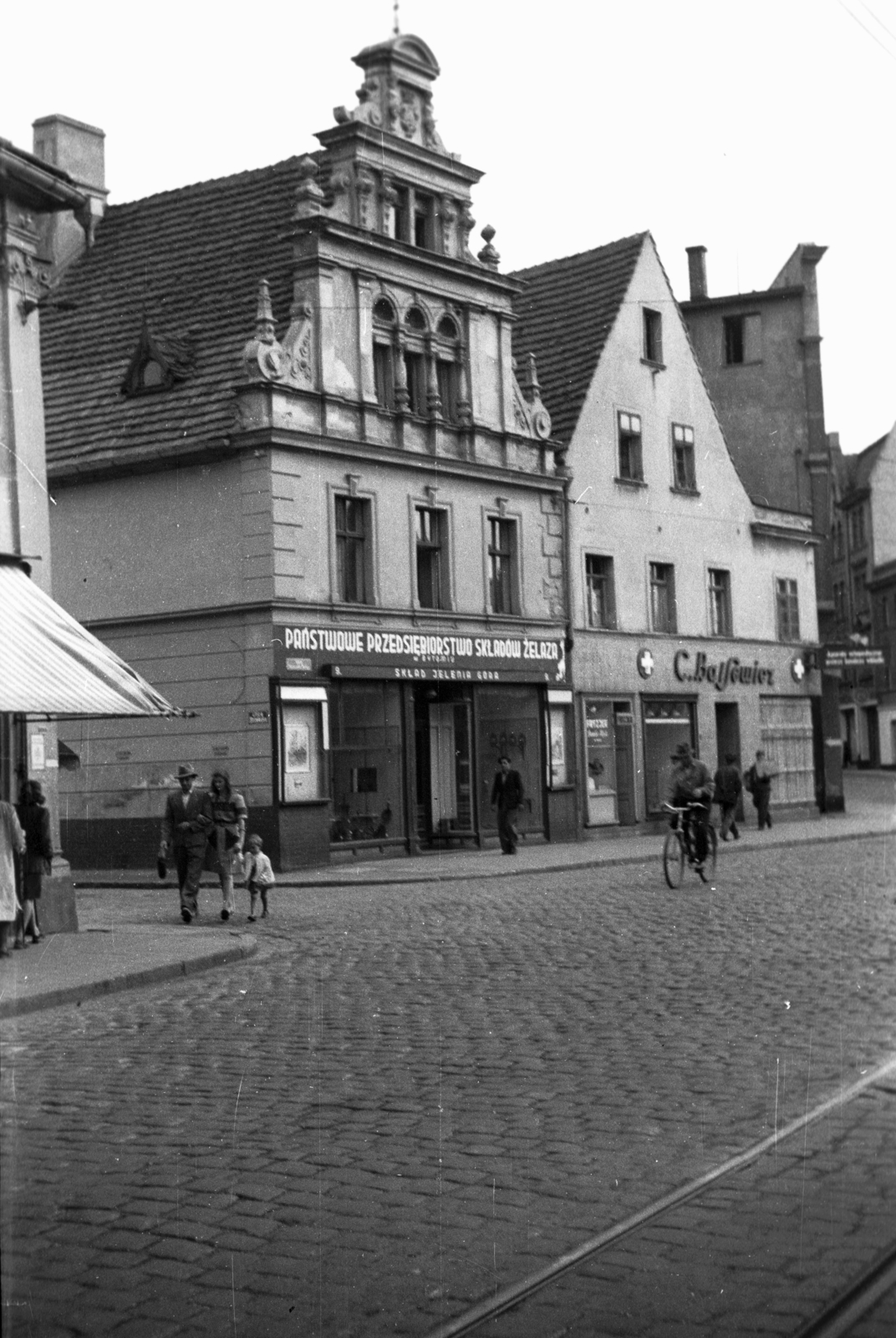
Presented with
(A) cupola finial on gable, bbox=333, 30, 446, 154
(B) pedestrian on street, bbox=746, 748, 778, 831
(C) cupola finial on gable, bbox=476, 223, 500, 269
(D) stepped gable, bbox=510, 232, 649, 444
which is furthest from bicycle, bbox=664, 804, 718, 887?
(A) cupola finial on gable, bbox=333, 30, 446, 154

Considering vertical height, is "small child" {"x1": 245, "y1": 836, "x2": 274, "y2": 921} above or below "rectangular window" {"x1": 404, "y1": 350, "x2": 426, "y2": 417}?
below

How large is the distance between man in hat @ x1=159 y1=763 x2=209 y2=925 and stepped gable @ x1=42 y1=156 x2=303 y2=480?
34.8ft

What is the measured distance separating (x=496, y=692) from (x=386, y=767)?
3720mm

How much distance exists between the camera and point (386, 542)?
107 ft

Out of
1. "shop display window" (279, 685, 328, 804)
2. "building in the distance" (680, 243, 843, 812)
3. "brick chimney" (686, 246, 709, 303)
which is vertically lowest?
"shop display window" (279, 685, 328, 804)

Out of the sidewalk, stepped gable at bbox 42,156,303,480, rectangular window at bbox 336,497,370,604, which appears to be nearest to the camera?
the sidewalk

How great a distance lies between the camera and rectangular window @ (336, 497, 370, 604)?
3169 centimetres

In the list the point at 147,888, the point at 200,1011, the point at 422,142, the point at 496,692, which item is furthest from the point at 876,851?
the point at 200,1011

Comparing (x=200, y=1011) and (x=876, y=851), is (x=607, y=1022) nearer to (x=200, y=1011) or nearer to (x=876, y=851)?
(x=200, y=1011)

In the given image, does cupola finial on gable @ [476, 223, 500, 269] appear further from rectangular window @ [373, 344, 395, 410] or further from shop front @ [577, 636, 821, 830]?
shop front @ [577, 636, 821, 830]

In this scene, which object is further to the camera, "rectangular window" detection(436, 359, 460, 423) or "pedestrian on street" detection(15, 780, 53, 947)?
"rectangular window" detection(436, 359, 460, 423)

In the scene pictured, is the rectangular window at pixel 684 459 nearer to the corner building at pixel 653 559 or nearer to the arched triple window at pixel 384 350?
the corner building at pixel 653 559

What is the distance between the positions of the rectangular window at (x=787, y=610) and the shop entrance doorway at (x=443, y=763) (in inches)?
455

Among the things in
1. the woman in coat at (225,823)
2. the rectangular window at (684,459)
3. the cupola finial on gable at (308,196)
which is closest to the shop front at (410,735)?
the rectangular window at (684,459)
